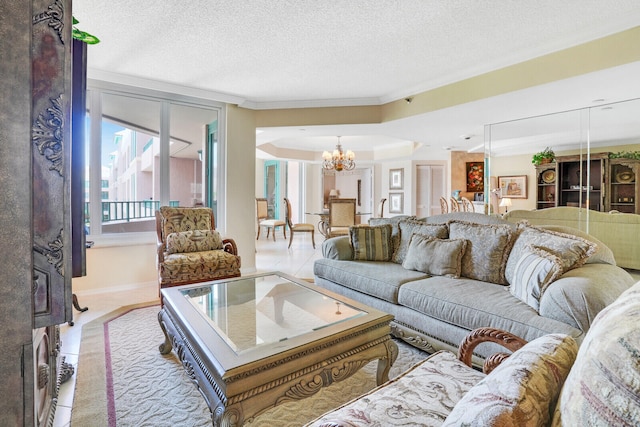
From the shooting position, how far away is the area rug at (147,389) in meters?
1.64

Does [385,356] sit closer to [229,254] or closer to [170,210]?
[229,254]

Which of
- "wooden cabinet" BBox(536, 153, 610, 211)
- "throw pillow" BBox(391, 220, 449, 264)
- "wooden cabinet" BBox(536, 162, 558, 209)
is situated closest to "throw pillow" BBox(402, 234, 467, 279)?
"throw pillow" BBox(391, 220, 449, 264)

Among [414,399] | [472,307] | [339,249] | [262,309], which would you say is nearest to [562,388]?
[414,399]

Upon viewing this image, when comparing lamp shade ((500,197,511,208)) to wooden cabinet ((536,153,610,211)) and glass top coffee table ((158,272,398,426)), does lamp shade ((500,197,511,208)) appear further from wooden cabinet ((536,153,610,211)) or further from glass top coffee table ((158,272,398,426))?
glass top coffee table ((158,272,398,426))

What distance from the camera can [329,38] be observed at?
110 inches

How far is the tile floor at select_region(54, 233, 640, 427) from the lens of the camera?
1829 mm

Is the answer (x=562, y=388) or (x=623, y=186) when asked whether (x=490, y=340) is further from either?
(x=623, y=186)

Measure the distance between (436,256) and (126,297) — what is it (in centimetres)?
330

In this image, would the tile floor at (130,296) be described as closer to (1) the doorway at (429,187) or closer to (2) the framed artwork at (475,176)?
(1) the doorway at (429,187)

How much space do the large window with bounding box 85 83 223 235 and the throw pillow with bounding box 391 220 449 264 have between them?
8.68 feet

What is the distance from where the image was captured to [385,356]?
1744 mm

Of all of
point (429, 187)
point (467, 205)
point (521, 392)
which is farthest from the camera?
point (429, 187)

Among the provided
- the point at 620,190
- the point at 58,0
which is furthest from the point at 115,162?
the point at 620,190

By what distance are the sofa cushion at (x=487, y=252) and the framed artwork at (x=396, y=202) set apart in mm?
6625
